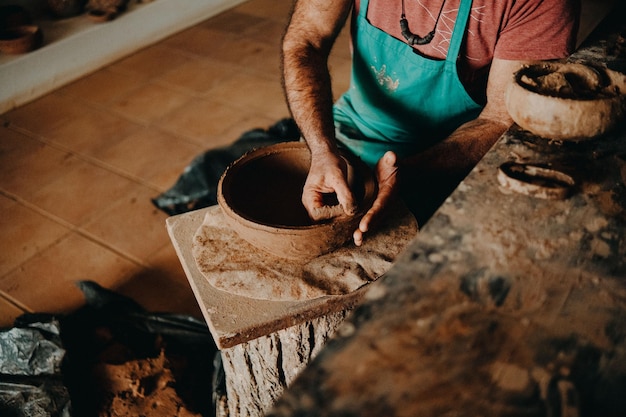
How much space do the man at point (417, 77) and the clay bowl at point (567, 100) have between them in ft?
1.23

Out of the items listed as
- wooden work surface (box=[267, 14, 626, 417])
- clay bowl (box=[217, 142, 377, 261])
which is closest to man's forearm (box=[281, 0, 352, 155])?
clay bowl (box=[217, 142, 377, 261])

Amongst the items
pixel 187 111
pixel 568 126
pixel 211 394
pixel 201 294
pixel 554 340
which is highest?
pixel 568 126

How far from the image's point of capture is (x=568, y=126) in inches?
51.1

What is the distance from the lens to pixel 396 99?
213 centimetres

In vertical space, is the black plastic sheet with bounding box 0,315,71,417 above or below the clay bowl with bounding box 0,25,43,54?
below

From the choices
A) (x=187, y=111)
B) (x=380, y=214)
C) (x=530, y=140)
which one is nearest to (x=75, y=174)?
(x=187, y=111)

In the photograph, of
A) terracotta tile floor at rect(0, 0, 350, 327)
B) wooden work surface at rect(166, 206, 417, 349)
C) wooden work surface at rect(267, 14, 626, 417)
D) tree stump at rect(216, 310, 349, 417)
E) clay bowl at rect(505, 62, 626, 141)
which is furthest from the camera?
terracotta tile floor at rect(0, 0, 350, 327)

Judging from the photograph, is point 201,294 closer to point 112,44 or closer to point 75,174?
point 75,174

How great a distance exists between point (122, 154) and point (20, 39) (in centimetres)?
153

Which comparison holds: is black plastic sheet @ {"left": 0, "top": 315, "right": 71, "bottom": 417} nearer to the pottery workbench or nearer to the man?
the pottery workbench

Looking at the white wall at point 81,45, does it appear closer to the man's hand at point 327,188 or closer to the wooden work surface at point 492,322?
the man's hand at point 327,188

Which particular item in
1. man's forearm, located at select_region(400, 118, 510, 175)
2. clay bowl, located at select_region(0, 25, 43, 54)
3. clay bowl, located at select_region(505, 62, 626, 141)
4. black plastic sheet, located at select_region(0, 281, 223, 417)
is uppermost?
clay bowl, located at select_region(505, 62, 626, 141)

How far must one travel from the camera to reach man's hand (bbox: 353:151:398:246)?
4.83 feet

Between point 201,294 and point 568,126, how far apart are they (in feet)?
3.49
